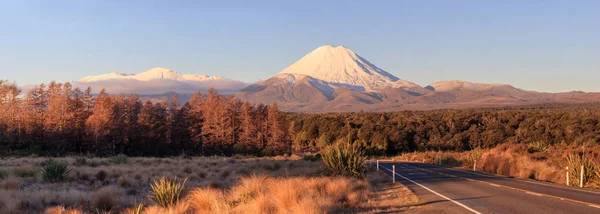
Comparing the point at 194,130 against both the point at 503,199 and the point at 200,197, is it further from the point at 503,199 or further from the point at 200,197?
the point at 503,199

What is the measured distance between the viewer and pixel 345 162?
19.2 m

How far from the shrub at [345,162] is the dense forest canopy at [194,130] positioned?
31478mm

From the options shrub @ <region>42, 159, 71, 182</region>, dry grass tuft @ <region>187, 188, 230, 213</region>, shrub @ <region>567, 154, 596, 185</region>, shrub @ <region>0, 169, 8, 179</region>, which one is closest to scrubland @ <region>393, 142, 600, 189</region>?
shrub @ <region>567, 154, 596, 185</region>

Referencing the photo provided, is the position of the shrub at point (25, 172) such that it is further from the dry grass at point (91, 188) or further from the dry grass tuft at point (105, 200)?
the dry grass tuft at point (105, 200)

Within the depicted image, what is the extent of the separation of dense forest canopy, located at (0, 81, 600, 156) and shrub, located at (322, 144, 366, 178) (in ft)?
103

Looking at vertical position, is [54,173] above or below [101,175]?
above

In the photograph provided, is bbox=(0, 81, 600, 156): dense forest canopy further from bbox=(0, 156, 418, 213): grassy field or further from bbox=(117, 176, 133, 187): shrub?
bbox=(0, 156, 418, 213): grassy field

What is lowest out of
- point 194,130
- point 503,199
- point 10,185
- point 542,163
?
point 194,130

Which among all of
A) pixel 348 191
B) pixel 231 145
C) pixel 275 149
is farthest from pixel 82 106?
pixel 348 191

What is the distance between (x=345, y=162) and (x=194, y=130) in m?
44.0

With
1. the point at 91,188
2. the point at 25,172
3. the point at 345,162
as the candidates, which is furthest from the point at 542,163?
the point at 25,172

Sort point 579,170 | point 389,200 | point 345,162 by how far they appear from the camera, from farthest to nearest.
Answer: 1. point 345,162
2. point 579,170
3. point 389,200

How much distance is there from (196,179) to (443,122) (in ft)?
214

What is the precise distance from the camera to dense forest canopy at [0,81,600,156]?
52.4 metres
